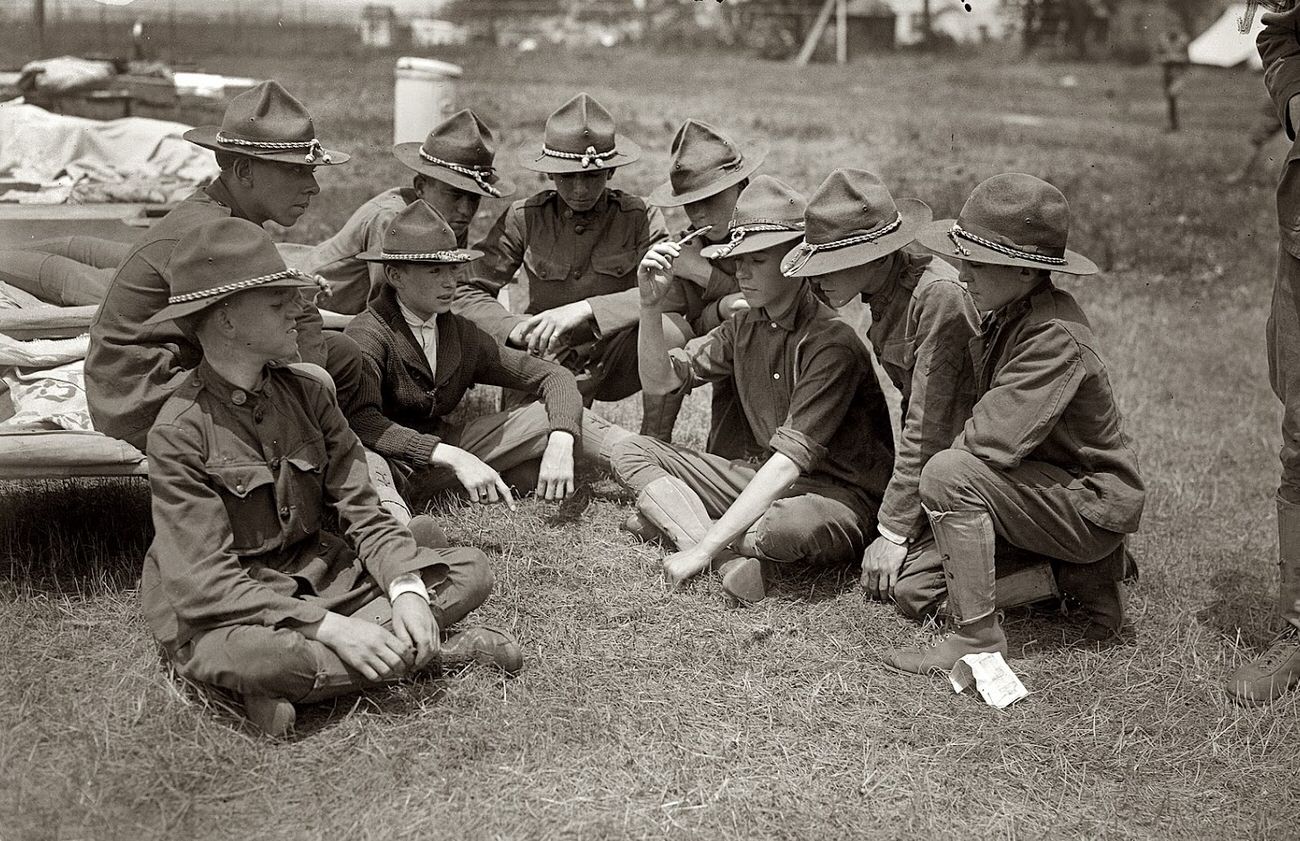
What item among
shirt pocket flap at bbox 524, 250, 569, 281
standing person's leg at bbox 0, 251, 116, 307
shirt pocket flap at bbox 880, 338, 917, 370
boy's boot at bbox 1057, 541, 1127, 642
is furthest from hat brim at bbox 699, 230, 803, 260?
standing person's leg at bbox 0, 251, 116, 307

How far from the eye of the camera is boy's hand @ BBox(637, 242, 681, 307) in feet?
16.6

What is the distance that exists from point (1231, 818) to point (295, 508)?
301 centimetres

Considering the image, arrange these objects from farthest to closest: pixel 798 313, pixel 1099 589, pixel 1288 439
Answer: pixel 798 313 → pixel 1099 589 → pixel 1288 439

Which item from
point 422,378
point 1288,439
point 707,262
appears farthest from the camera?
point 707,262

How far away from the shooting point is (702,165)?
5586mm

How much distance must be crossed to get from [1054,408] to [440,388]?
→ 8.72 ft

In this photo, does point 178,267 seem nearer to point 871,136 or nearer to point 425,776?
point 425,776

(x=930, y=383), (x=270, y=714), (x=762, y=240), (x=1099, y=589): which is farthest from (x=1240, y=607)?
(x=270, y=714)

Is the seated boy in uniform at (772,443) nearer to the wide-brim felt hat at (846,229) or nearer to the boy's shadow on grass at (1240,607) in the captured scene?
the wide-brim felt hat at (846,229)

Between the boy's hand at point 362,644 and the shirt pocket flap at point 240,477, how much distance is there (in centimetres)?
46

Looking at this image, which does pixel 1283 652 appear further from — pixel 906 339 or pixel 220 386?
pixel 220 386

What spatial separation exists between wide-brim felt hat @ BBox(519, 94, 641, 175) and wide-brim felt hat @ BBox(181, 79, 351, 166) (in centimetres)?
158

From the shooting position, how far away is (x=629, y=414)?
22.2 feet

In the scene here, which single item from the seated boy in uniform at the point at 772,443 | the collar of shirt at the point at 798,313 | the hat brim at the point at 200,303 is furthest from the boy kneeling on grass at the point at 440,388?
the hat brim at the point at 200,303
